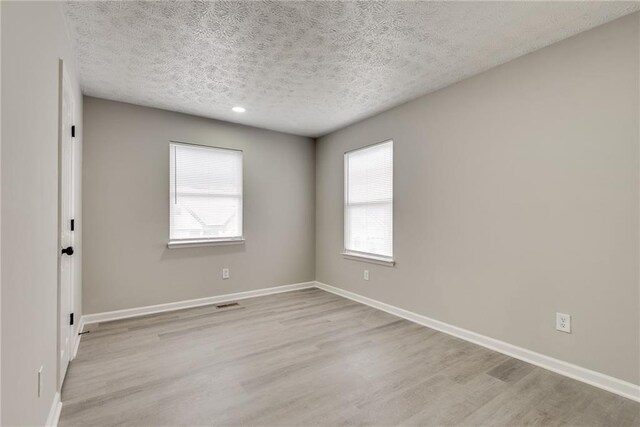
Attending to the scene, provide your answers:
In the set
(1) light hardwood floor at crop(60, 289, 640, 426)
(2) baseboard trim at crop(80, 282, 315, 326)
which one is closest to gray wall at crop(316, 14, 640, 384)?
(1) light hardwood floor at crop(60, 289, 640, 426)

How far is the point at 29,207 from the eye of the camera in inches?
51.1

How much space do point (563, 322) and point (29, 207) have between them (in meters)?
3.32

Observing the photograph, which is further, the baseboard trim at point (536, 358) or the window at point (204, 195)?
the window at point (204, 195)

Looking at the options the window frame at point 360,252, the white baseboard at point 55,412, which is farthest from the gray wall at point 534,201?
the white baseboard at point 55,412

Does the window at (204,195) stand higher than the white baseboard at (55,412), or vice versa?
the window at (204,195)

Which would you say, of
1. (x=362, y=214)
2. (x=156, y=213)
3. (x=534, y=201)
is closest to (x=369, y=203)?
(x=362, y=214)

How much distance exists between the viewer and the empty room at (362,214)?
5.94ft

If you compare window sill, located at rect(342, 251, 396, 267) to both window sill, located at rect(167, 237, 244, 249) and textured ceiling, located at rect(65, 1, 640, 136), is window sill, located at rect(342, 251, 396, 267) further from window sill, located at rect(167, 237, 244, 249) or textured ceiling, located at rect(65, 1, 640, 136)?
textured ceiling, located at rect(65, 1, 640, 136)

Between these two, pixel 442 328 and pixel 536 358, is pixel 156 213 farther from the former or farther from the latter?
pixel 536 358

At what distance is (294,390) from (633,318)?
7.48ft

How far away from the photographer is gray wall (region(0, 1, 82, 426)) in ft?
3.47

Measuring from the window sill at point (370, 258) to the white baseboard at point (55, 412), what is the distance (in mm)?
3147

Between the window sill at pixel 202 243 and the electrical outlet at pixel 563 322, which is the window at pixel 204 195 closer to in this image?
the window sill at pixel 202 243

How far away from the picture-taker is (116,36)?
2.30 metres
